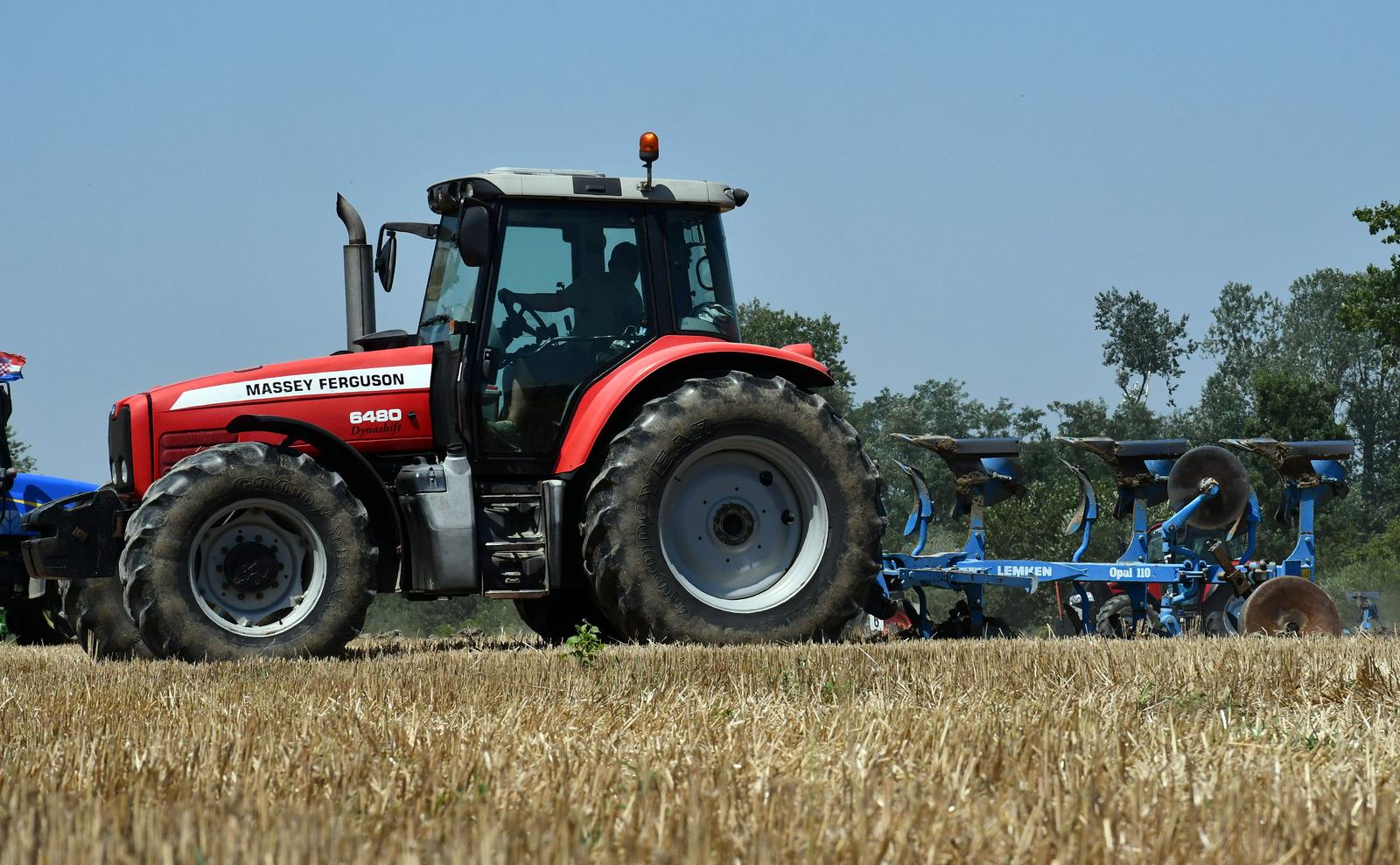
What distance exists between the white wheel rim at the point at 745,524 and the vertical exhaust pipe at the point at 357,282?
1.98m

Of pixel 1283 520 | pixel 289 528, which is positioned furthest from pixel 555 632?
pixel 1283 520

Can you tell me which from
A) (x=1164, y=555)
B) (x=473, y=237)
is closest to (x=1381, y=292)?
(x=1164, y=555)

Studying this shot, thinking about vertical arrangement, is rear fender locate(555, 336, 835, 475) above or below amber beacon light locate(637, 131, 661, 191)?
below

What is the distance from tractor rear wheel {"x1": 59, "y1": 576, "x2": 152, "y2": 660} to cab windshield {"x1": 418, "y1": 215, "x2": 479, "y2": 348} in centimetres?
194

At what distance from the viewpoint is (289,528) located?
6.93 meters

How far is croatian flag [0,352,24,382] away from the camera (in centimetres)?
1120

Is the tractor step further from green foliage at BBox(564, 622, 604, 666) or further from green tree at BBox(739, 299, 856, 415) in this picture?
green tree at BBox(739, 299, 856, 415)

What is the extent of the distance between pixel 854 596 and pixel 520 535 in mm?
1620

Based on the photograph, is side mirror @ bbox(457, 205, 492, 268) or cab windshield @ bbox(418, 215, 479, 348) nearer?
side mirror @ bbox(457, 205, 492, 268)

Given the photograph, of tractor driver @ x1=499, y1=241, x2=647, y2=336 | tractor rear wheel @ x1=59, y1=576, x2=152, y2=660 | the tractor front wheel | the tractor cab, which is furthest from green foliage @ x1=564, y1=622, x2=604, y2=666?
the tractor front wheel

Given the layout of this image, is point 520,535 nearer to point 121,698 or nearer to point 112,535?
point 112,535

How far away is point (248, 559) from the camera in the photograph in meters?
6.86

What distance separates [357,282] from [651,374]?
1897 mm

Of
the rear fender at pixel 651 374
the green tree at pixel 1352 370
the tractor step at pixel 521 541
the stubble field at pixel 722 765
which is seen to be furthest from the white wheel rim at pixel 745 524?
the green tree at pixel 1352 370
